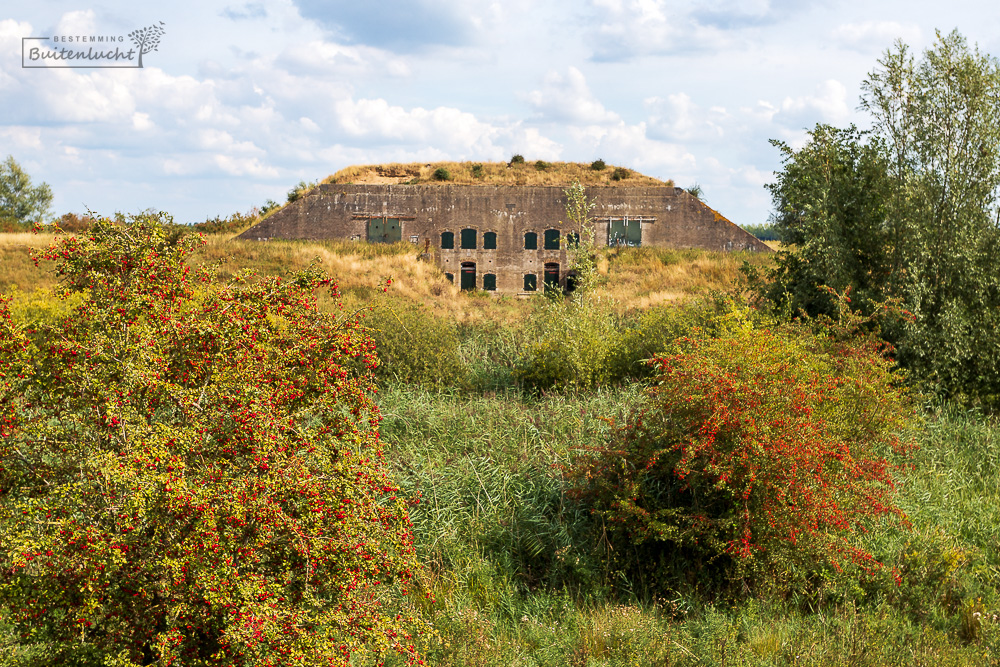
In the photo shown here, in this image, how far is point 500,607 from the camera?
6.89 meters

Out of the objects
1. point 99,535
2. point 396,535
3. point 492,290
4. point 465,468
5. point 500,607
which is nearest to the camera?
point 99,535

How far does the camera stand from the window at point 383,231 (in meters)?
35.4

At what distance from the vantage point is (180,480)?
→ 3648mm

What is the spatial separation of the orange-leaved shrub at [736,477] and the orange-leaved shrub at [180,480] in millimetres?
3154

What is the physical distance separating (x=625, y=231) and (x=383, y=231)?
11.9m

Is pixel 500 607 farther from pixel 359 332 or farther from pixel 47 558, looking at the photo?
pixel 47 558

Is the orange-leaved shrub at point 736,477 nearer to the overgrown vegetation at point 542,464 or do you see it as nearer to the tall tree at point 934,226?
the overgrown vegetation at point 542,464

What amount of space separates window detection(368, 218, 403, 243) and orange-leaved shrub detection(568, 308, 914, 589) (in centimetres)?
2860

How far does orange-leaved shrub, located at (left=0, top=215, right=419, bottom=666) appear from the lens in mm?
3732

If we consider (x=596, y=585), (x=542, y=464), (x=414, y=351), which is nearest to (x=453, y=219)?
(x=414, y=351)

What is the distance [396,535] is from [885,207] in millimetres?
12545

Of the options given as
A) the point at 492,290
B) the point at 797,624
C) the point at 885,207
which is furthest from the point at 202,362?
the point at 492,290

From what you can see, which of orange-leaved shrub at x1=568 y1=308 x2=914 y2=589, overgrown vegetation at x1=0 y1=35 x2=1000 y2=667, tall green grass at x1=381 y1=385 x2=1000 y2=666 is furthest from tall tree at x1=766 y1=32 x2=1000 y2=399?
orange-leaved shrub at x1=568 y1=308 x2=914 y2=589

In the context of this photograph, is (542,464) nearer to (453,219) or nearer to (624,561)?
(624,561)
